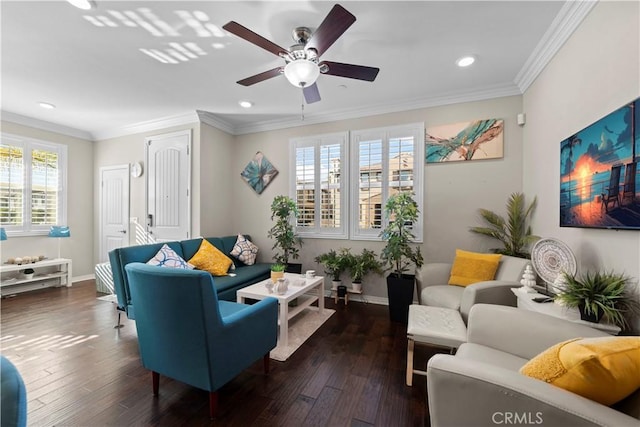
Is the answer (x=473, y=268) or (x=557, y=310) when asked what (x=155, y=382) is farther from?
(x=473, y=268)

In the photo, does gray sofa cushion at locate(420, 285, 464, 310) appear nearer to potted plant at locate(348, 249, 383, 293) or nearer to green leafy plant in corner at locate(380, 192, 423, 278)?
green leafy plant in corner at locate(380, 192, 423, 278)

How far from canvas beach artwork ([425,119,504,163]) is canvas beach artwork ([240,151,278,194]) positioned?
251cm

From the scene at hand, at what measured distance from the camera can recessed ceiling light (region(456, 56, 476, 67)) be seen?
8.38ft

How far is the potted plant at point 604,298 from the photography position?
1.41 meters

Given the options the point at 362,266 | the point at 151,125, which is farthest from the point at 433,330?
the point at 151,125

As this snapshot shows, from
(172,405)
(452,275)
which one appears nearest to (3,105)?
(172,405)

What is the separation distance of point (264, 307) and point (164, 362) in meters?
0.71

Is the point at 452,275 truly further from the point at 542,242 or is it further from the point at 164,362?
the point at 164,362

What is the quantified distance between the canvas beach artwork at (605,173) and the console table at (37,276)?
22.3 ft

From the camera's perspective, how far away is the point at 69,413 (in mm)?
1616

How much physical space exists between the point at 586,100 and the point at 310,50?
2095 millimetres

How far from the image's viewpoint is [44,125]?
4.34 metres

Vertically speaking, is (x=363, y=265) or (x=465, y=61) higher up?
(x=465, y=61)

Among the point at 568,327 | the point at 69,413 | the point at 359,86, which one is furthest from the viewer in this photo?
the point at 359,86
